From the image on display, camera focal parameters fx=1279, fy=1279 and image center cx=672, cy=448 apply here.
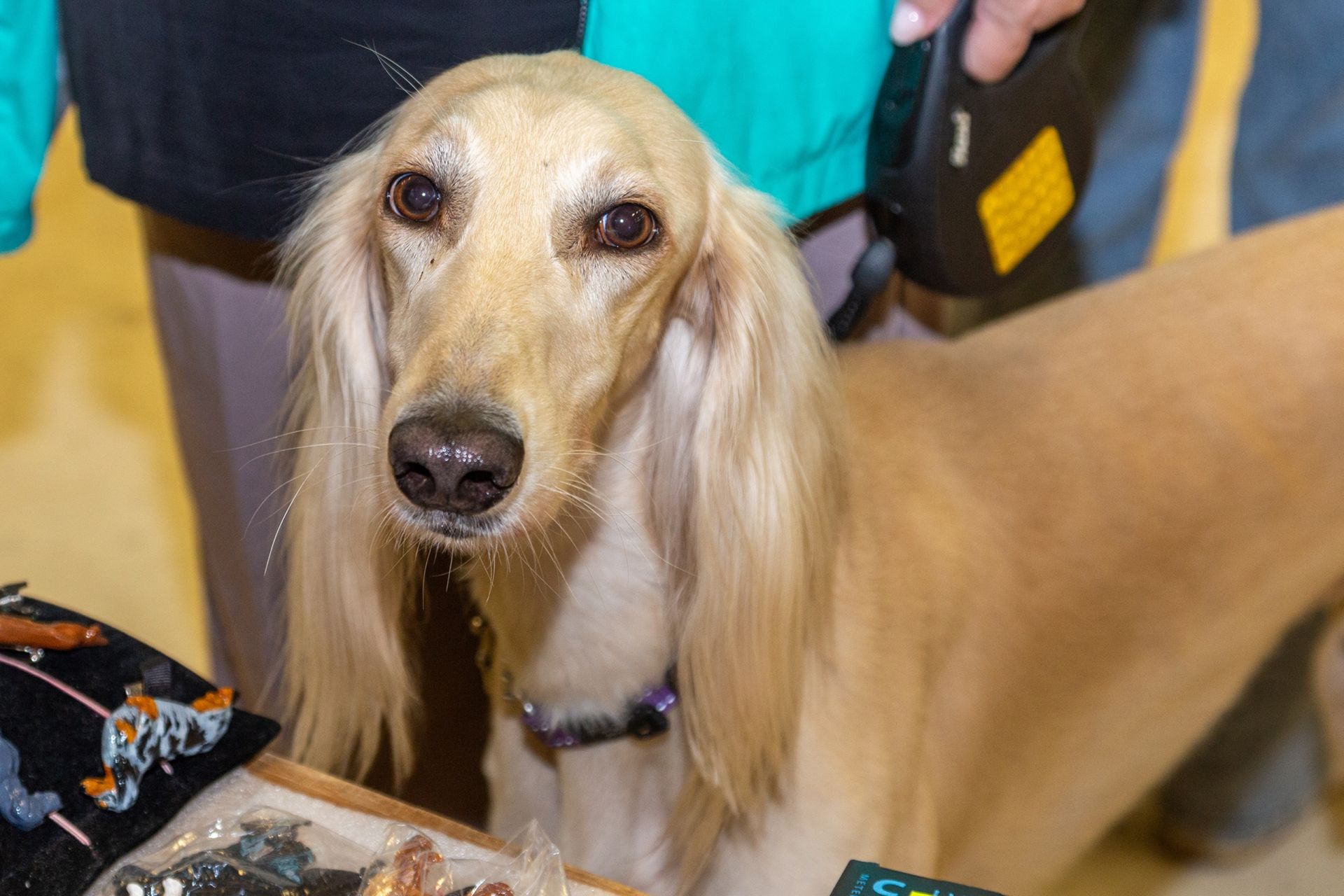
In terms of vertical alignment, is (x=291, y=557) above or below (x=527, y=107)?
below

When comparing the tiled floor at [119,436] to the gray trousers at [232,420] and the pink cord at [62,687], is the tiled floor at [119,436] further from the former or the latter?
the pink cord at [62,687]

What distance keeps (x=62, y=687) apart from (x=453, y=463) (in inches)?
11.2

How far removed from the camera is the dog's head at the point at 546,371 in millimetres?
896

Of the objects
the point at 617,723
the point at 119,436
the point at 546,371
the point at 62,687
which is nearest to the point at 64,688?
the point at 62,687

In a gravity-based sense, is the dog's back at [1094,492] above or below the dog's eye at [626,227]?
below

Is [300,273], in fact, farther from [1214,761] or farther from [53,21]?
[1214,761]

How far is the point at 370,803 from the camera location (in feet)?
2.86

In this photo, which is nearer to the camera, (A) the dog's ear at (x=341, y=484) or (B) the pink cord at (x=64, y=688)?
(B) the pink cord at (x=64, y=688)

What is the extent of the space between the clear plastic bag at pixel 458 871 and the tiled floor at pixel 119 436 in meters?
1.37

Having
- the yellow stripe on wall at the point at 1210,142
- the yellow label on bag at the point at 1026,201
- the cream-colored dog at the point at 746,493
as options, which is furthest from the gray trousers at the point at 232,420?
the yellow stripe on wall at the point at 1210,142

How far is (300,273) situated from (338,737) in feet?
1.51

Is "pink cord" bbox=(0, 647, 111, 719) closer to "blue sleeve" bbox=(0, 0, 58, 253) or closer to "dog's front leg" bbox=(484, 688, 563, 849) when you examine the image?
"dog's front leg" bbox=(484, 688, 563, 849)

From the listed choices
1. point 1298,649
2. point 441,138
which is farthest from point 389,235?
point 1298,649

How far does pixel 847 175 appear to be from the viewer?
1402 mm
